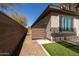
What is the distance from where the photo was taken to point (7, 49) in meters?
3.75

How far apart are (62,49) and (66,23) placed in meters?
0.52

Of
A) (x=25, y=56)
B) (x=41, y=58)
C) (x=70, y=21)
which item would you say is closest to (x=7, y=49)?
(x=25, y=56)

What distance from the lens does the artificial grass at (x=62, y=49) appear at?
351 cm

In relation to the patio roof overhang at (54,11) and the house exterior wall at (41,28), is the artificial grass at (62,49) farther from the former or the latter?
the patio roof overhang at (54,11)

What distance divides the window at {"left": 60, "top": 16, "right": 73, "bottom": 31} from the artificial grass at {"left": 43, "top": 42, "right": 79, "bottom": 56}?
28 centimetres

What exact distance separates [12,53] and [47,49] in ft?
2.18

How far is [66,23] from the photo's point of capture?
12.3ft

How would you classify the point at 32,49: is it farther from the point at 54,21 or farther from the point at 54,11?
the point at 54,11

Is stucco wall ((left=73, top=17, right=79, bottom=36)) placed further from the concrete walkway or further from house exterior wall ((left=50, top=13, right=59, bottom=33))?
the concrete walkway

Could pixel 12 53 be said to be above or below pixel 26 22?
below

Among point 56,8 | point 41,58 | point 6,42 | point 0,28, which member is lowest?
point 41,58

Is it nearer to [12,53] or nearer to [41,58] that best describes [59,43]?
[41,58]

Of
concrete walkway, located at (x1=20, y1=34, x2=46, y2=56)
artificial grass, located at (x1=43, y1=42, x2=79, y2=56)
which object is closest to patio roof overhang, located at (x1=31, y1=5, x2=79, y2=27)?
concrete walkway, located at (x1=20, y1=34, x2=46, y2=56)

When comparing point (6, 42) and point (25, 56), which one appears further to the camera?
point (6, 42)
